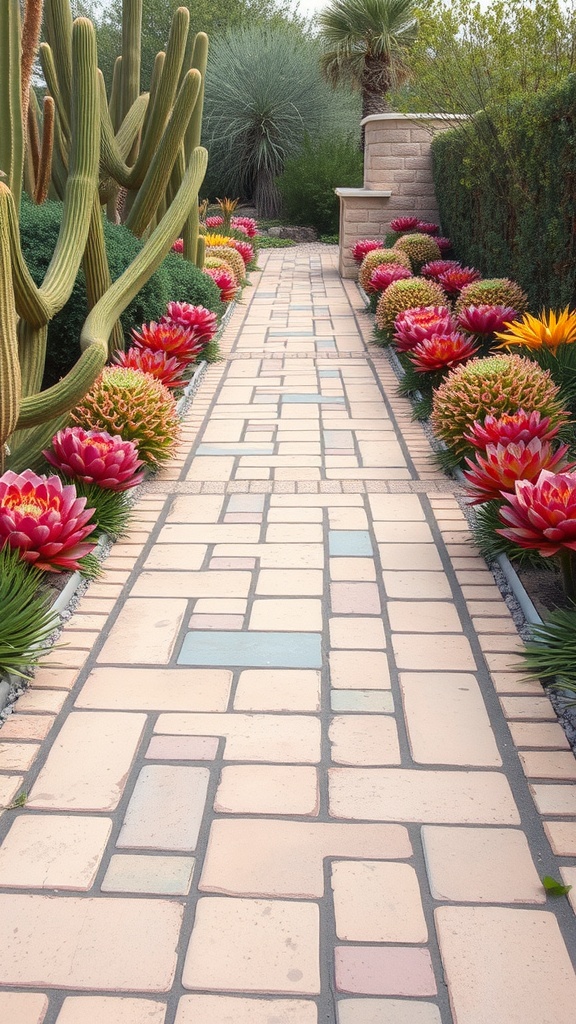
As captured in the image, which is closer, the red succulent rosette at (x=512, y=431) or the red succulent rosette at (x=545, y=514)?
the red succulent rosette at (x=545, y=514)

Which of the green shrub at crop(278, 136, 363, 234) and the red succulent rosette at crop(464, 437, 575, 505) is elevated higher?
the green shrub at crop(278, 136, 363, 234)

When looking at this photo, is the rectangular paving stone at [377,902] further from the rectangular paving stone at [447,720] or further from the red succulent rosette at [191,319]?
the red succulent rosette at [191,319]

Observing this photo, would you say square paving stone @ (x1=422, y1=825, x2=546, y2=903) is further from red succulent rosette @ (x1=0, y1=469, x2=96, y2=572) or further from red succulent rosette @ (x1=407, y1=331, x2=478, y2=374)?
red succulent rosette @ (x1=407, y1=331, x2=478, y2=374)

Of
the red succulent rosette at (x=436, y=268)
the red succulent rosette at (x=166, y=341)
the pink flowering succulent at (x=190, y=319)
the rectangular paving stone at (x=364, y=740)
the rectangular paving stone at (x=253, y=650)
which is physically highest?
the red succulent rosette at (x=436, y=268)

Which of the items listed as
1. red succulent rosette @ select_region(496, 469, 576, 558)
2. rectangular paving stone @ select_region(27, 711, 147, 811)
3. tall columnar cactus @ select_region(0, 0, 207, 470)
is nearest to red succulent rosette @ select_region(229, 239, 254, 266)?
tall columnar cactus @ select_region(0, 0, 207, 470)

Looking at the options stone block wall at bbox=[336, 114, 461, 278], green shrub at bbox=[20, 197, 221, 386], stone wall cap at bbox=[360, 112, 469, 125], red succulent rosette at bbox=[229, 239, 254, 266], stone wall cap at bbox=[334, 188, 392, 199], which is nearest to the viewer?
green shrub at bbox=[20, 197, 221, 386]

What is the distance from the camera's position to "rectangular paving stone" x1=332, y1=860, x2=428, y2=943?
5.97ft

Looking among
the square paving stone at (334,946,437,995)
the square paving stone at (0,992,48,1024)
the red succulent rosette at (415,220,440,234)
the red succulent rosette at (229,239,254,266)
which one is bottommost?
the square paving stone at (0,992,48,1024)

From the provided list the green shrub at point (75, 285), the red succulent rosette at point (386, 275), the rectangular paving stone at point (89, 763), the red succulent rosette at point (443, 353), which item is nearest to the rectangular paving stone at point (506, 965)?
the rectangular paving stone at point (89, 763)

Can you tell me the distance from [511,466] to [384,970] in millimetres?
2083

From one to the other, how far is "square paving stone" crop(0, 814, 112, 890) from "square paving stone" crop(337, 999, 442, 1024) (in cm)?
65

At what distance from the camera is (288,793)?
7.34 ft

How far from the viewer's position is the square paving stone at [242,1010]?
1623 millimetres

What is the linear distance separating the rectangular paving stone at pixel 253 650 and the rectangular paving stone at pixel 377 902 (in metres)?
0.89
